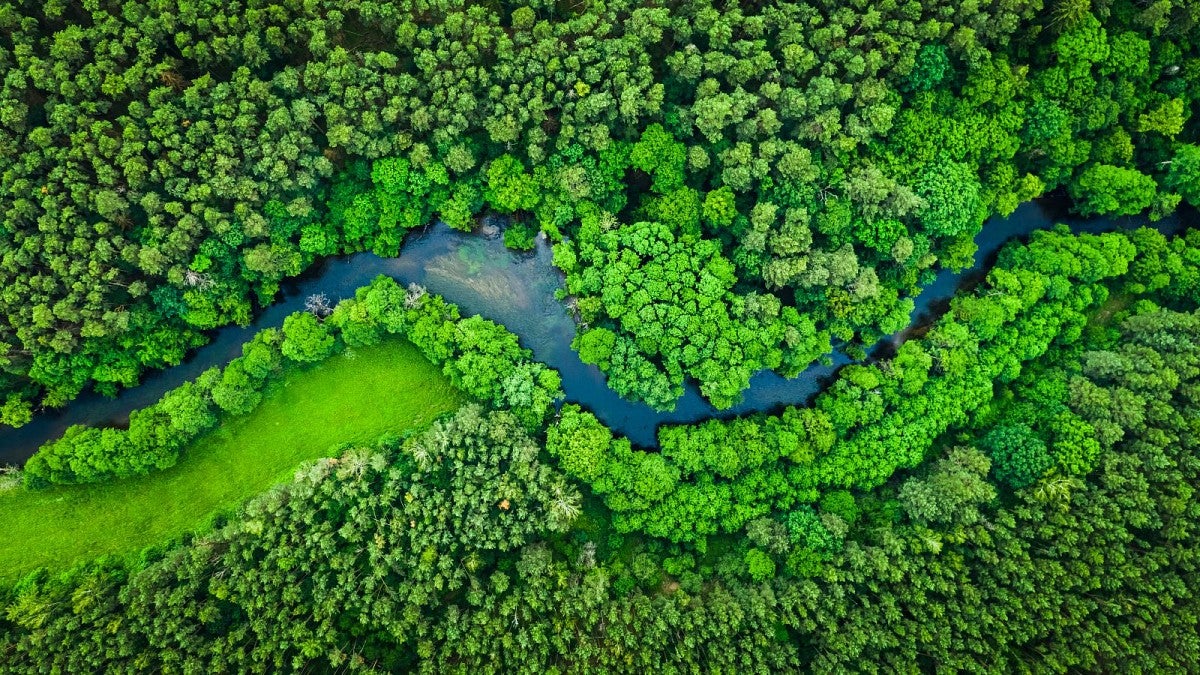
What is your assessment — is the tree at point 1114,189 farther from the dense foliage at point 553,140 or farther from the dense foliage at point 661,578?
the dense foliage at point 661,578

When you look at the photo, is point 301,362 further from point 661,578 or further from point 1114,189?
point 1114,189

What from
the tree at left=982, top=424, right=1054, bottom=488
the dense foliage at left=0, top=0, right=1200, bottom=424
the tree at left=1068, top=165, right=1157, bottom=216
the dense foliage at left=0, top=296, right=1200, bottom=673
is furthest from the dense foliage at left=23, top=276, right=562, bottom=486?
the tree at left=1068, top=165, right=1157, bottom=216

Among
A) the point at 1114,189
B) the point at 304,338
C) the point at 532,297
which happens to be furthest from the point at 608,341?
the point at 1114,189

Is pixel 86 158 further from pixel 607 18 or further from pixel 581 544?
pixel 581 544

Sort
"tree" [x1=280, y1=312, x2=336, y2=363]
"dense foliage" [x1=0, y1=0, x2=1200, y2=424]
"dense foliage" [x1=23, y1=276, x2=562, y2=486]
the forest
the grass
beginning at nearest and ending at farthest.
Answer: the forest < "dense foliage" [x1=0, y1=0, x2=1200, y2=424] < "dense foliage" [x1=23, y1=276, x2=562, y2=486] < "tree" [x1=280, y1=312, x2=336, y2=363] < the grass

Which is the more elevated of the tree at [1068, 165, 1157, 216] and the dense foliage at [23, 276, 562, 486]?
the tree at [1068, 165, 1157, 216]

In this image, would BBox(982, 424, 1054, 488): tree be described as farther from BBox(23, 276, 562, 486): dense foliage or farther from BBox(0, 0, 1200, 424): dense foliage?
BBox(23, 276, 562, 486): dense foliage
